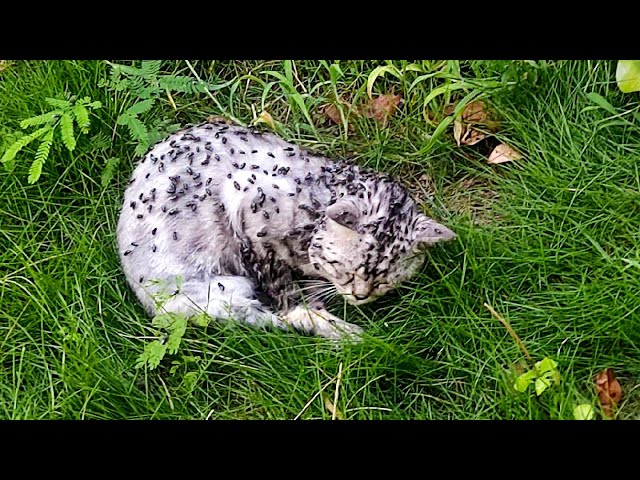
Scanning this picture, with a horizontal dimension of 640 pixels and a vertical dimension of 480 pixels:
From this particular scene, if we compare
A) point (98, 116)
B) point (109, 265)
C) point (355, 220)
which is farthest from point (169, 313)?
point (98, 116)

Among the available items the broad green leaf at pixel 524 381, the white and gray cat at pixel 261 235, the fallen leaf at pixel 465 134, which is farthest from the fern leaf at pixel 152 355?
the fallen leaf at pixel 465 134

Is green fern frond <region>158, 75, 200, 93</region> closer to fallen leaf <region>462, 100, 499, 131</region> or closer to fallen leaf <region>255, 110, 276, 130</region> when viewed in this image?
fallen leaf <region>255, 110, 276, 130</region>

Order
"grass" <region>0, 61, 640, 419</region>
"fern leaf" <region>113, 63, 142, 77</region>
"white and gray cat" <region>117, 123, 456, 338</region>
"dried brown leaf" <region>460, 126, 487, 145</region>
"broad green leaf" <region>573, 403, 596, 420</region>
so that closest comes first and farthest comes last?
"broad green leaf" <region>573, 403, 596, 420</region>
"grass" <region>0, 61, 640, 419</region>
"white and gray cat" <region>117, 123, 456, 338</region>
"dried brown leaf" <region>460, 126, 487, 145</region>
"fern leaf" <region>113, 63, 142, 77</region>

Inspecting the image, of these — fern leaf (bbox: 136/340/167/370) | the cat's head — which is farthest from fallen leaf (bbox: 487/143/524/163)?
fern leaf (bbox: 136/340/167/370)

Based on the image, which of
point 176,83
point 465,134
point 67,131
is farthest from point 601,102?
point 67,131

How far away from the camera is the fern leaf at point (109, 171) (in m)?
3.64

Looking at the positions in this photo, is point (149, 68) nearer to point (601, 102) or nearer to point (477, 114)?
point (477, 114)

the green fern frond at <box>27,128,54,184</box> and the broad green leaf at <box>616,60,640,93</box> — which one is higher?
the broad green leaf at <box>616,60,640,93</box>

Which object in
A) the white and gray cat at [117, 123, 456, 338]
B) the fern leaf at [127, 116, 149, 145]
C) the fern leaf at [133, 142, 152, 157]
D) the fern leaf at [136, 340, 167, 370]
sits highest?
the fern leaf at [127, 116, 149, 145]

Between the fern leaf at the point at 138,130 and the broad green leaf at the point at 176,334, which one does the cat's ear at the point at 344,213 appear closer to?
the broad green leaf at the point at 176,334

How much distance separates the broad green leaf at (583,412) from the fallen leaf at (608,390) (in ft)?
0.35

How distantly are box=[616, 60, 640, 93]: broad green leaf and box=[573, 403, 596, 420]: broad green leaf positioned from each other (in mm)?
1355

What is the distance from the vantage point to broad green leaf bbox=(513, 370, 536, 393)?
9.37 ft

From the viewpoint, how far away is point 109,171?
366cm
